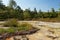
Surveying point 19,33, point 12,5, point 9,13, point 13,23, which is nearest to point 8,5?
point 12,5

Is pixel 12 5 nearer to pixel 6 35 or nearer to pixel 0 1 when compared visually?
pixel 0 1

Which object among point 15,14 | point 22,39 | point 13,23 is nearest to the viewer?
point 22,39

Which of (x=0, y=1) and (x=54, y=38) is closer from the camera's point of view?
(x=54, y=38)

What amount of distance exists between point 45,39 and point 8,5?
32.3 meters

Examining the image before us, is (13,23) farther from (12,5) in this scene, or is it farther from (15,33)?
(12,5)

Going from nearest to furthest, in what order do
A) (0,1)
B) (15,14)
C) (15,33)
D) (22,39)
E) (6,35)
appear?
1. (22,39)
2. (6,35)
3. (15,33)
4. (15,14)
5. (0,1)

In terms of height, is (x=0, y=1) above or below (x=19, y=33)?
above

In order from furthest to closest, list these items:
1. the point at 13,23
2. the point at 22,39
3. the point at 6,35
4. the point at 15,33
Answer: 1. the point at 13,23
2. the point at 15,33
3. the point at 6,35
4. the point at 22,39

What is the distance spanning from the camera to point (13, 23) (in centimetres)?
1348

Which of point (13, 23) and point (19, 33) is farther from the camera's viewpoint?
point (13, 23)

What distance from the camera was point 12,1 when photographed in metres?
40.2

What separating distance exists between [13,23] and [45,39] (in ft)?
20.1

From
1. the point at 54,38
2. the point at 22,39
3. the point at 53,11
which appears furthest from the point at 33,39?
the point at 53,11

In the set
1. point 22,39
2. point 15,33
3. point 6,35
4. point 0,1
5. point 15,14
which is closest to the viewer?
point 22,39
